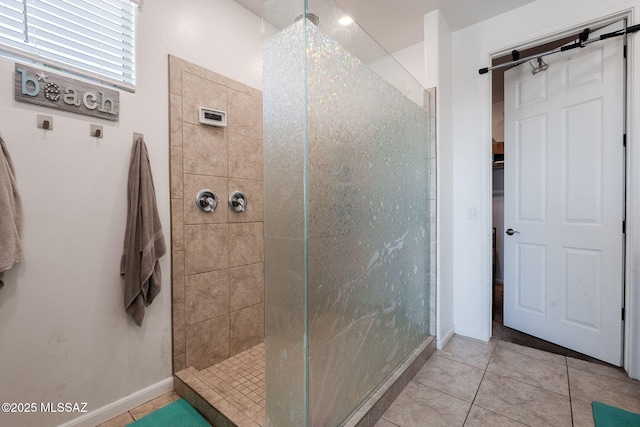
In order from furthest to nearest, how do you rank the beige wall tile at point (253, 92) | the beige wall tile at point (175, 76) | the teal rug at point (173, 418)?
the beige wall tile at point (253, 92)
the beige wall tile at point (175, 76)
the teal rug at point (173, 418)

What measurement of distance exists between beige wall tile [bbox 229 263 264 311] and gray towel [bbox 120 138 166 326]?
1.82ft

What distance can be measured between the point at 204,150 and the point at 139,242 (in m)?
0.71

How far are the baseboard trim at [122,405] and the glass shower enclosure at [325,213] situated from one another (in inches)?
37.9

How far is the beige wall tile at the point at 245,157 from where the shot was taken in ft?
6.82

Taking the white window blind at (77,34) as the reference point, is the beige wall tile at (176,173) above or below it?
below

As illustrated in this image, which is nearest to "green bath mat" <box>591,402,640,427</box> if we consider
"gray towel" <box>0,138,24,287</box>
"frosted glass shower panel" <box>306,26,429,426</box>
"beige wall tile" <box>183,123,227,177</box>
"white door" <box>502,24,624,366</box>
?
"white door" <box>502,24,624,366</box>

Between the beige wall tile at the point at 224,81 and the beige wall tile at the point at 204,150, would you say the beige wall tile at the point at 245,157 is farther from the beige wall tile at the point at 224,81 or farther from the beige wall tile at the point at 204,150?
the beige wall tile at the point at 224,81

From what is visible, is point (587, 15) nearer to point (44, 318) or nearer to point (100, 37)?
point (100, 37)

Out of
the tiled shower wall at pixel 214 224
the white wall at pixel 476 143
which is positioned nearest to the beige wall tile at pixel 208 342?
the tiled shower wall at pixel 214 224

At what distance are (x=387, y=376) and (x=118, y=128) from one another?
2.07m

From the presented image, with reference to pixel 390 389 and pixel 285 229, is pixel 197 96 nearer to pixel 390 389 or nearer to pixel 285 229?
pixel 285 229

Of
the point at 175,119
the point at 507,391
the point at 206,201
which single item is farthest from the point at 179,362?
the point at 507,391

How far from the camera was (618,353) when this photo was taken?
1917mm

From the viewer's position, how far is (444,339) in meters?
2.27
